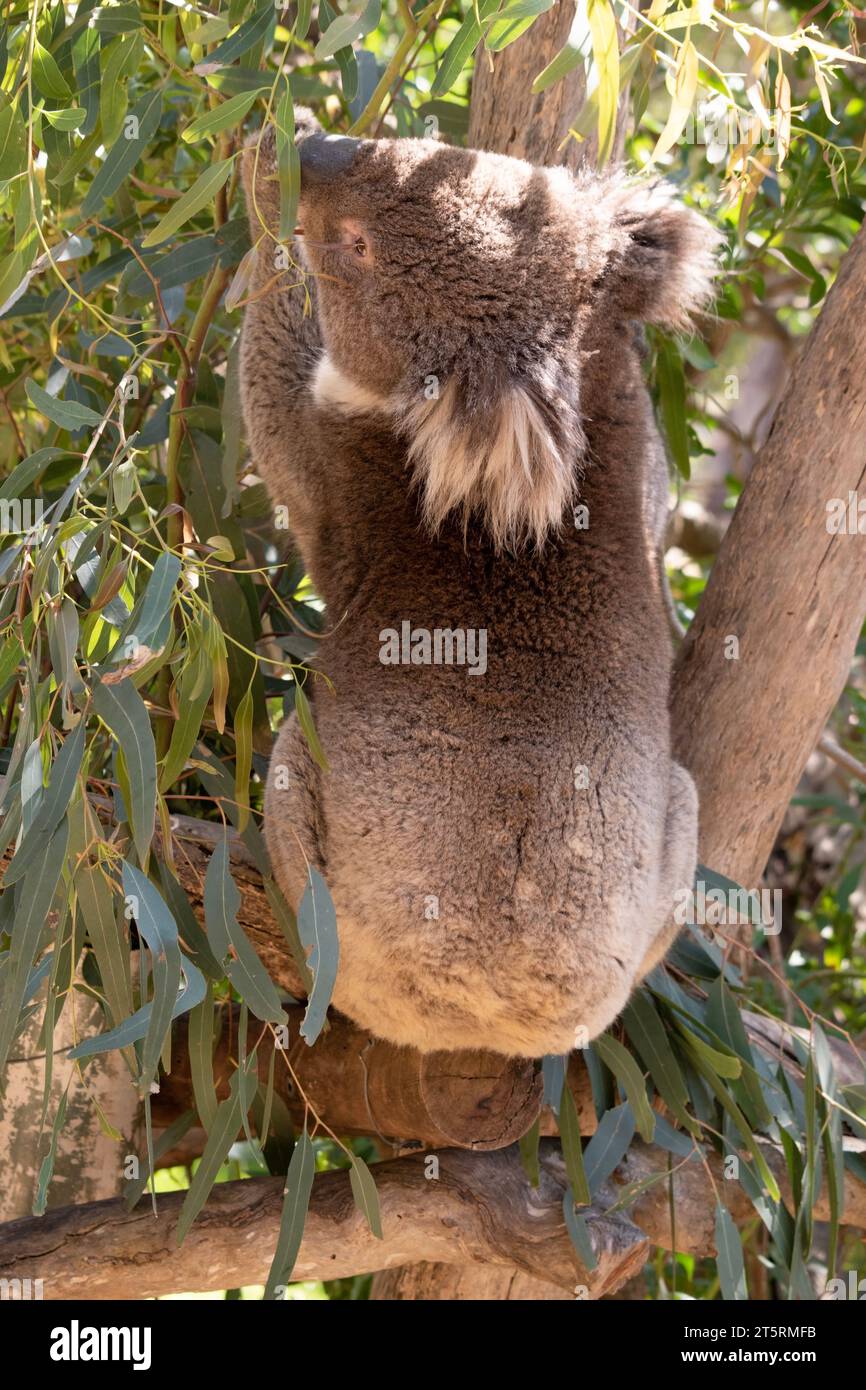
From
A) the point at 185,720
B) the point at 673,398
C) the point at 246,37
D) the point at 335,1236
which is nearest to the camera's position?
the point at 246,37

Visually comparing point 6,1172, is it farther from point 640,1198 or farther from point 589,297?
point 589,297

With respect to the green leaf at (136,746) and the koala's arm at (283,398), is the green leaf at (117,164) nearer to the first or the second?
the koala's arm at (283,398)

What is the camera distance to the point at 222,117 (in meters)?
1.77

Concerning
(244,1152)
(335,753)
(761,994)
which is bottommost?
(244,1152)

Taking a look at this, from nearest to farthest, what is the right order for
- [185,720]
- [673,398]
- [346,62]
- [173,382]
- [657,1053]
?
[185,720]
[346,62]
[657,1053]
[173,382]
[673,398]

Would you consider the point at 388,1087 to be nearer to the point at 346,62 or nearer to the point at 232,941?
the point at 232,941

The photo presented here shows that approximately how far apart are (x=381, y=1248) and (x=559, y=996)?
2.34 feet

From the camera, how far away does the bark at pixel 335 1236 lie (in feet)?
7.65

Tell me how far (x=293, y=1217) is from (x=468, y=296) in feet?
4.90

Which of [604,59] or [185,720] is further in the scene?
[185,720]

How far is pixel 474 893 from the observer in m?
2.15

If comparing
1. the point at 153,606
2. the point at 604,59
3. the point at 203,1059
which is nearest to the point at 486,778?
the point at 203,1059
